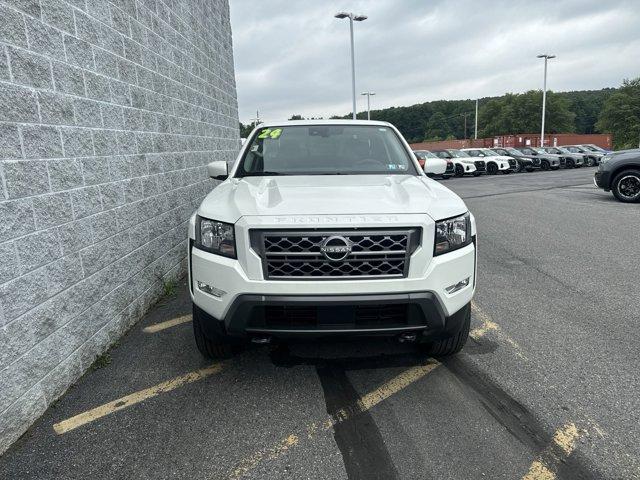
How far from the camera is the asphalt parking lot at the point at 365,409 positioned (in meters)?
2.31

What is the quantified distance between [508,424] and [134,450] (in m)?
2.04

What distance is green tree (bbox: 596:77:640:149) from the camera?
68062 mm

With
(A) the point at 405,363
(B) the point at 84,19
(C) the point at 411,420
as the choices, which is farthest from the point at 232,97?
(C) the point at 411,420

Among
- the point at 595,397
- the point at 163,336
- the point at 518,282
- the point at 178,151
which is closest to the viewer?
the point at 595,397

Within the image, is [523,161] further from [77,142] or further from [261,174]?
[77,142]

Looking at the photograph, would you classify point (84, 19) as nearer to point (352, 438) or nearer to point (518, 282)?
point (352, 438)

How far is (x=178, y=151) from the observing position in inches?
225

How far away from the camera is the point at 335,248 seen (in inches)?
103

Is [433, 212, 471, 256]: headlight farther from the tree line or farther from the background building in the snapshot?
the background building

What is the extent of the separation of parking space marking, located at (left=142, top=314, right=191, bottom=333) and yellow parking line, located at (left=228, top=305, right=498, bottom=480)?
200 centimetres

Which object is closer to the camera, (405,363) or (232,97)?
(405,363)

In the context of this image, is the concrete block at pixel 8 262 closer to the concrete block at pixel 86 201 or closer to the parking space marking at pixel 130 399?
the concrete block at pixel 86 201

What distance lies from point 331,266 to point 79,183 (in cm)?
200

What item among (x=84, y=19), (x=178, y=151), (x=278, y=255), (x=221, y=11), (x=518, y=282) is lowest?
(x=518, y=282)
